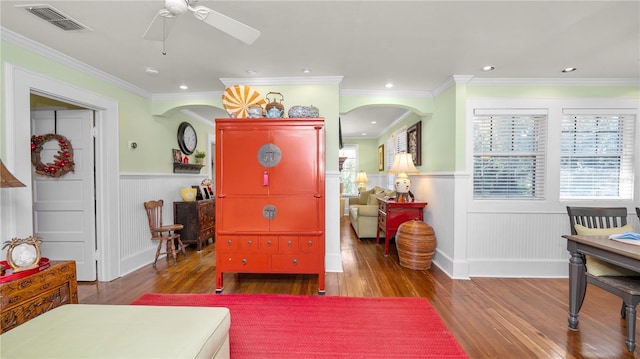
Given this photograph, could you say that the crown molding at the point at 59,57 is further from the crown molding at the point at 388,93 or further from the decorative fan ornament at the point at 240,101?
the crown molding at the point at 388,93

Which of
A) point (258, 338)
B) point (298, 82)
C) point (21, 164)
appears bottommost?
point (258, 338)

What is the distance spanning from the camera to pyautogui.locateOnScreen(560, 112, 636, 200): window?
10.7 feet

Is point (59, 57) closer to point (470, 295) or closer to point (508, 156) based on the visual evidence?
point (470, 295)

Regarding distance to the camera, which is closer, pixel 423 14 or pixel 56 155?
pixel 423 14

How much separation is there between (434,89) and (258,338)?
358cm

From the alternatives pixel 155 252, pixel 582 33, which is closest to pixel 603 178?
pixel 582 33

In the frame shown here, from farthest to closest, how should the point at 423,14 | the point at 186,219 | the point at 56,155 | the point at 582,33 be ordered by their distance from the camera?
the point at 186,219 < the point at 56,155 < the point at 582,33 < the point at 423,14

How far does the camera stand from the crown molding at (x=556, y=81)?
3205mm

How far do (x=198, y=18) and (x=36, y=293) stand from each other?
2.09 metres

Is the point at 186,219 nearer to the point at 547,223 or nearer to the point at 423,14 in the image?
the point at 423,14

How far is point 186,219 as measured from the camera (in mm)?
4191

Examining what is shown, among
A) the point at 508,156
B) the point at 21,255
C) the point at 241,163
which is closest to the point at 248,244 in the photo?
the point at 241,163

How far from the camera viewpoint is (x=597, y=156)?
10.8 feet

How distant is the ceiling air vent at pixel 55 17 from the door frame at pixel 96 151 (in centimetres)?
61
